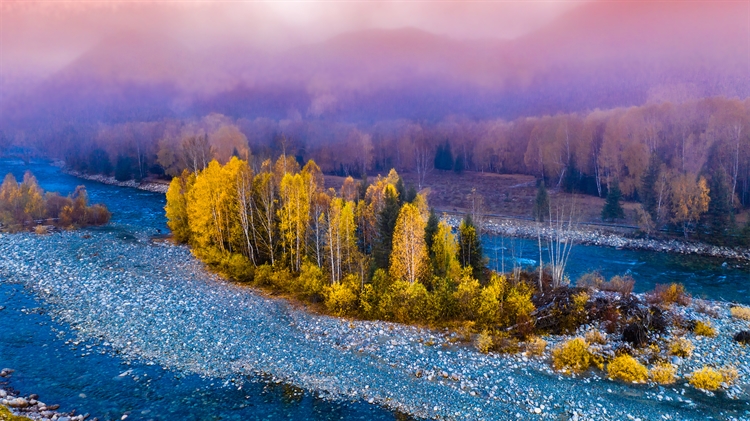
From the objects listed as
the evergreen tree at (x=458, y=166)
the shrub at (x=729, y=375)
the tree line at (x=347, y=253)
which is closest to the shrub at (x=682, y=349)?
the shrub at (x=729, y=375)

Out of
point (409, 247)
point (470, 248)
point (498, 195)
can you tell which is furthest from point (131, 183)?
point (470, 248)

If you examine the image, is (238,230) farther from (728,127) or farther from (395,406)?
(728,127)

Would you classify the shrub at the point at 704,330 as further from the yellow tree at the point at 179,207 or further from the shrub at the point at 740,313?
the yellow tree at the point at 179,207

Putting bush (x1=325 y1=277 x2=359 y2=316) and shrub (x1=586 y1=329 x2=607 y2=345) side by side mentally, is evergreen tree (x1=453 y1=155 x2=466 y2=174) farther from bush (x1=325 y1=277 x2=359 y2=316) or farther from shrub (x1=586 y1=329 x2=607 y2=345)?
Answer: shrub (x1=586 y1=329 x2=607 y2=345)

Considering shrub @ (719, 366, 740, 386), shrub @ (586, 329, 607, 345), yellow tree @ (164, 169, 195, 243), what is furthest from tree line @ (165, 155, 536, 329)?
shrub @ (719, 366, 740, 386)

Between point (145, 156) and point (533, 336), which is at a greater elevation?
point (145, 156)

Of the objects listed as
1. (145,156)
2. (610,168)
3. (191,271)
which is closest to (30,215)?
(191,271)

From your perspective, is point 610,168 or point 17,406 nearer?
point 17,406
